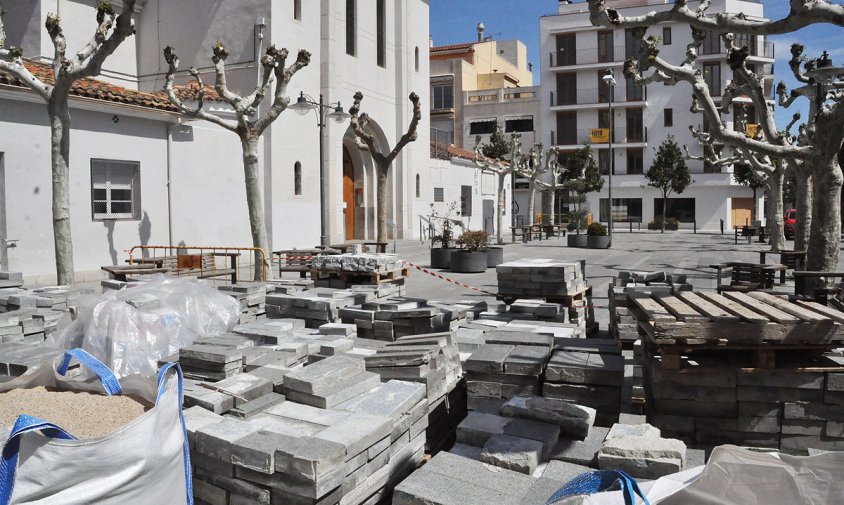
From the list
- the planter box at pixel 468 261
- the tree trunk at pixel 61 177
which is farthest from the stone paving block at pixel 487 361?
the planter box at pixel 468 261

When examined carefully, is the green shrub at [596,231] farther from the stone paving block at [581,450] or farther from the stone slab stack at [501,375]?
the stone paving block at [581,450]

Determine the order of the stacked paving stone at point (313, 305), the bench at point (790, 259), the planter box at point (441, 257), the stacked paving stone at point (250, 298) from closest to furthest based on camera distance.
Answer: the stacked paving stone at point (313, 305)
the stacked paving stone at point (250, 298)
the bench at point (790, 259)
the planter box at point (441, 257)

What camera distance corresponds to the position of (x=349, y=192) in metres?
28.7

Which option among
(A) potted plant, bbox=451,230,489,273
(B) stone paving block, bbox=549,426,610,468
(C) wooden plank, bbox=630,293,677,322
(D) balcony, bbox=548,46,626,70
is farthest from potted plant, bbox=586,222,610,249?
(D) balcony, bbox=548,46,626,70

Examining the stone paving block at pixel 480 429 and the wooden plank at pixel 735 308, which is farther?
the wooden plank at pixel 735 308

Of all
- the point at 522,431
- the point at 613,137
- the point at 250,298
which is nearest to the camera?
the point at 522,431

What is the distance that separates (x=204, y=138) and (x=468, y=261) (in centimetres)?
859

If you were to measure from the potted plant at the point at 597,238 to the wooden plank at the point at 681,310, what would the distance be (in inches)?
927

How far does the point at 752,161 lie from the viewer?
2525cm

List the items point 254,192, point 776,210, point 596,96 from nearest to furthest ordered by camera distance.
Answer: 1. point 254,192
2. point 776,210
3. point 596,96

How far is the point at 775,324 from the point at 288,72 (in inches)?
480

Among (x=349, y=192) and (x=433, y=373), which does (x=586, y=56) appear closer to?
(x=349, y=192)

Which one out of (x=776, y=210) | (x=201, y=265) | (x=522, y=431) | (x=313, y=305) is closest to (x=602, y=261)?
(x=776, y=210)

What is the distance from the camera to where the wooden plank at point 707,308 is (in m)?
4.95
